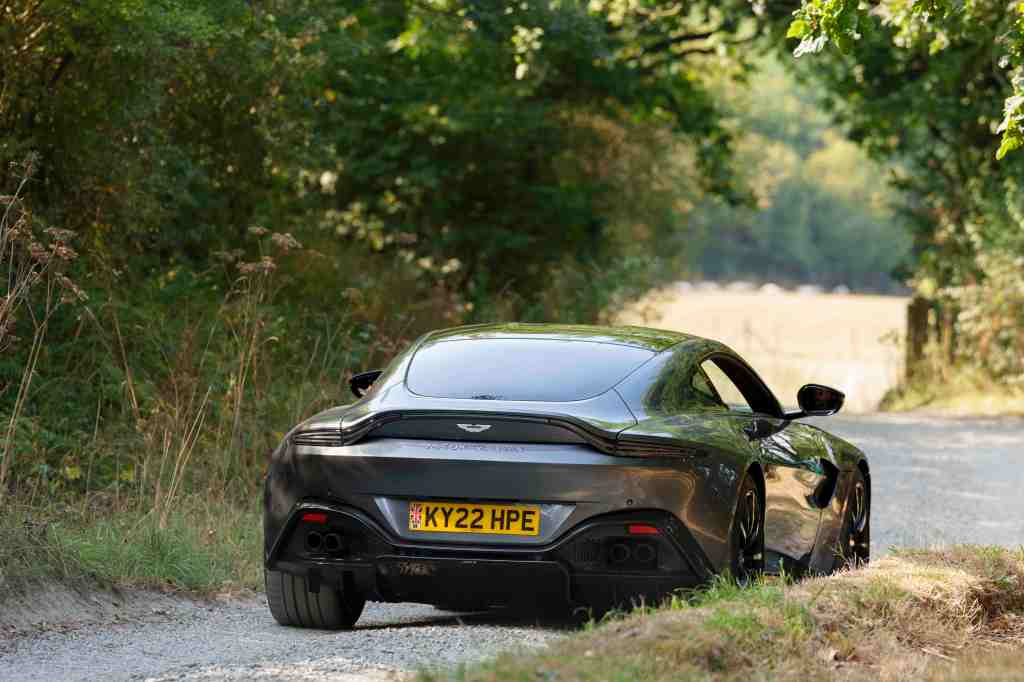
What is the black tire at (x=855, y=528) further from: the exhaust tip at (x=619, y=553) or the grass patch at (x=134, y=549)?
the grass patch at (x=134, y=549)

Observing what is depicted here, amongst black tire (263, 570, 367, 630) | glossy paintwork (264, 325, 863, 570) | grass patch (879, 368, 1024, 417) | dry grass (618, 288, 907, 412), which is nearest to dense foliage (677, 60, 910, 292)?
dry grass (618, 288, 907, 412)

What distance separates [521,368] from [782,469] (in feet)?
4.86

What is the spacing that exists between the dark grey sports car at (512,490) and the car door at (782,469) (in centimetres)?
26

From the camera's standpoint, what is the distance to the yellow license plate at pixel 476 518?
7.05 metres

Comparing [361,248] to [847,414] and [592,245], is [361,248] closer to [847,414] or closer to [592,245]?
[592,245]

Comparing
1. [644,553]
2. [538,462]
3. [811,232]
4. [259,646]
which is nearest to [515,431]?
[538,462]

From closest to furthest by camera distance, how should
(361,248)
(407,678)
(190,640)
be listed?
(407,678) < (190,640) < (361,248)

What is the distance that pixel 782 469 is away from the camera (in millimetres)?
8281

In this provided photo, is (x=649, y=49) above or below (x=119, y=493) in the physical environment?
A: above

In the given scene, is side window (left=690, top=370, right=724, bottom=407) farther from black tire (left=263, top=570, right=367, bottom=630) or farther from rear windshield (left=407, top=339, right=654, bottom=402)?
black tire (left=263, top=570, right=367, bottom=630)

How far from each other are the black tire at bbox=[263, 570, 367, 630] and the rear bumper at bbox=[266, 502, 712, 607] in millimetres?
529

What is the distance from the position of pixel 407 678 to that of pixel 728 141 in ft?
73.4

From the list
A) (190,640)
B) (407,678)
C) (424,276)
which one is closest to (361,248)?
(424,276)

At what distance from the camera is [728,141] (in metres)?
27.6
